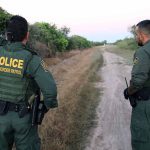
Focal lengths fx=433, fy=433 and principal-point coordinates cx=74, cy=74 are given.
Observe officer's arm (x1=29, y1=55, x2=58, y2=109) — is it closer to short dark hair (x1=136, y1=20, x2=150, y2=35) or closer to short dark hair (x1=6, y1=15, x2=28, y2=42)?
short dark hair (x1=6, y1=15, x2=28, y2=42)

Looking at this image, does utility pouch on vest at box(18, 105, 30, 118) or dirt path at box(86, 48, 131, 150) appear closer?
utility pouch on vest at box(18, 105, 30, 118)

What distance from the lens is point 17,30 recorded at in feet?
15.6

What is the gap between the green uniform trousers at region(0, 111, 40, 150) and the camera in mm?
4742

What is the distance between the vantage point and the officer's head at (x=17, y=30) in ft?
15.6

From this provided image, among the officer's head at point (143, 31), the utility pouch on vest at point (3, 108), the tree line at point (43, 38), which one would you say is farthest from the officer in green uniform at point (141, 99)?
the tree line at point (43, 38)

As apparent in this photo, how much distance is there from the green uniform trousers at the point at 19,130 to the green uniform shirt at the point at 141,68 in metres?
1.52

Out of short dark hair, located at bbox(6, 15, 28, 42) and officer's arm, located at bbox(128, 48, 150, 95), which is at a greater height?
short dark hair, located at bbox(6, 15, 28, 42)

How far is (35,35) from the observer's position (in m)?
27.2

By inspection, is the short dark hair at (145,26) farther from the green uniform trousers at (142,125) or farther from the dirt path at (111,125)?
the dirt path at (111,125)

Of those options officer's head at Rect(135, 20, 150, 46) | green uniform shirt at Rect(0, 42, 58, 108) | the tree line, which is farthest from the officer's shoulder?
the tree line

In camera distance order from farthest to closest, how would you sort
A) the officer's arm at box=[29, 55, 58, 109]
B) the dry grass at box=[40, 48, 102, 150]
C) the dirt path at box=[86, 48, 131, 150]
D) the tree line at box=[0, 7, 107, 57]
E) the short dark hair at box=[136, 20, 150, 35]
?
the tree line at box=[0, 7, 107, 57], the dirt path at box=[86, 48, 131, 150], the dry grass at box=[40, 48, 102, 150], the short dark hair at box=[136, 20, 150, 35], the officer's arm at box=[29, 55, 58, 109]

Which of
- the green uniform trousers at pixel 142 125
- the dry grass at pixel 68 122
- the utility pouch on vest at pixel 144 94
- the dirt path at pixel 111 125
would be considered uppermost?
the utility pouch on vest at pixel 144 94

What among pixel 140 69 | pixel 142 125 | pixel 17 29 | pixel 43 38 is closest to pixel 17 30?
pixel 17 29

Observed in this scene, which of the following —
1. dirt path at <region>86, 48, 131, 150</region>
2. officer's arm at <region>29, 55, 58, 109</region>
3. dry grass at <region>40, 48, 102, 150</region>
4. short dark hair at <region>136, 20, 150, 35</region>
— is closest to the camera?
officer's arm at <region>29, 55, 58, 109</region>
